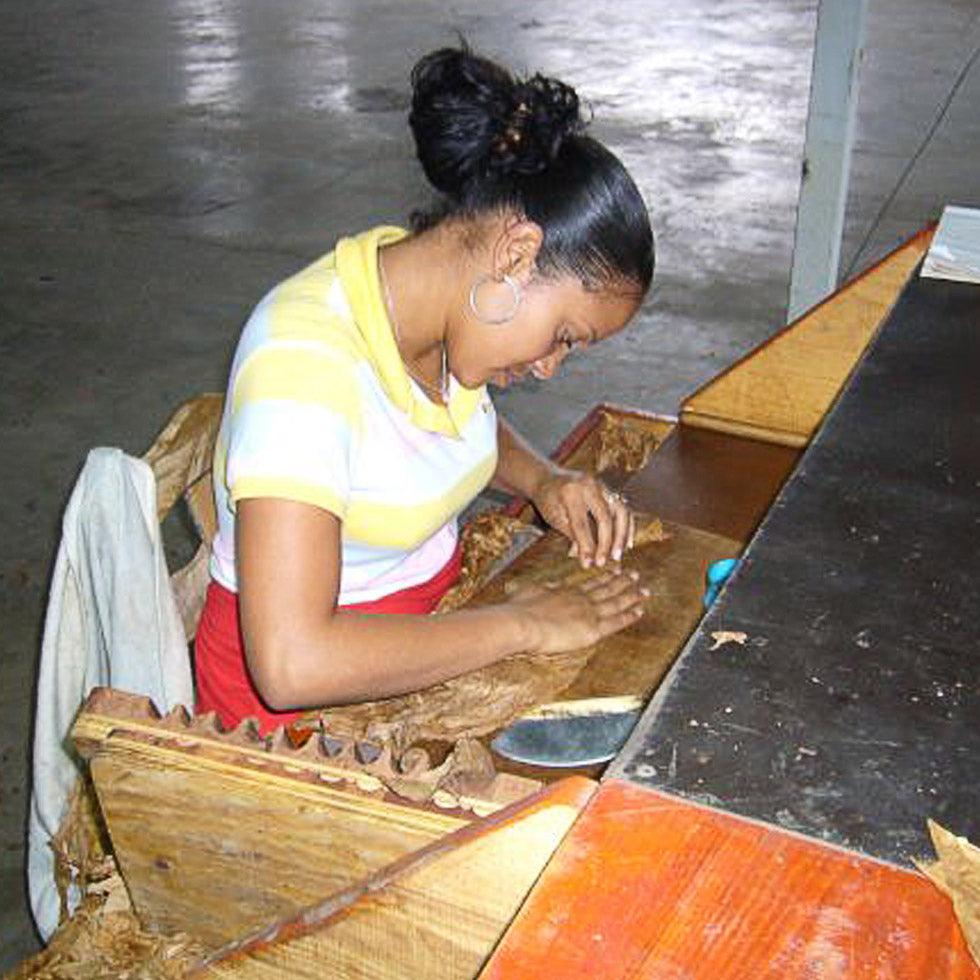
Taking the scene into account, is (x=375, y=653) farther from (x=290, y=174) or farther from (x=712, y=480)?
(x=290, y=174)

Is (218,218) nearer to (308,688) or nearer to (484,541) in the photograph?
(484,541)

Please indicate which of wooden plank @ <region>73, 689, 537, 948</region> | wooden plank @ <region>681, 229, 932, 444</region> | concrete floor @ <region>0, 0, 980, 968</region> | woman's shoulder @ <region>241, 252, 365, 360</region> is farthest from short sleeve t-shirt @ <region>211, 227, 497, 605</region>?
concrete floor @ <region>0, 0, 980, 968</region>

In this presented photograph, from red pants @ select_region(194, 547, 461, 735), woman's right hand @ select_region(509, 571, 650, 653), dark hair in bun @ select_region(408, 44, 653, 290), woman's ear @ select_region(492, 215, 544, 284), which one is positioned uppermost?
dark hair in bun @ select_region(408, 44, 653, 290)

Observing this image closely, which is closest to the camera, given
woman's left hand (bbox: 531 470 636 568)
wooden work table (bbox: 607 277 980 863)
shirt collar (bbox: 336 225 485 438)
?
wooden work table (bbox: 607 277 980 863)

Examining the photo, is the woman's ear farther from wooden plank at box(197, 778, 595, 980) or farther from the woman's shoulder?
wooden plank at box(197, 778, 595, 980)

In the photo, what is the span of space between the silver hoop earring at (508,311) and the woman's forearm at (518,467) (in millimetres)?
461

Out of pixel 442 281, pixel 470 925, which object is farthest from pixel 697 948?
pixel 442 281

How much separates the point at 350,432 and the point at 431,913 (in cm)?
51

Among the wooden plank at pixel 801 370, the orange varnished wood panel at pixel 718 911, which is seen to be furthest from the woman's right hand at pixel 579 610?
the orange varnished wood panel at pixel 718 911

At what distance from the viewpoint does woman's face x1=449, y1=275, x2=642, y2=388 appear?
1166 mm

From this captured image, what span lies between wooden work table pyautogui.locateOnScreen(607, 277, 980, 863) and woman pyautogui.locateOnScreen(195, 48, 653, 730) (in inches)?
12.5

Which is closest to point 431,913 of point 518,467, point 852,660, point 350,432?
point 852,660

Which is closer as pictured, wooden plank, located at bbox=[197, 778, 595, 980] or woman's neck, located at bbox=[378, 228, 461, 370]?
wooden plank, located at bbox=[197, 778, 595, 980]

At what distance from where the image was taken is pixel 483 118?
116cm
